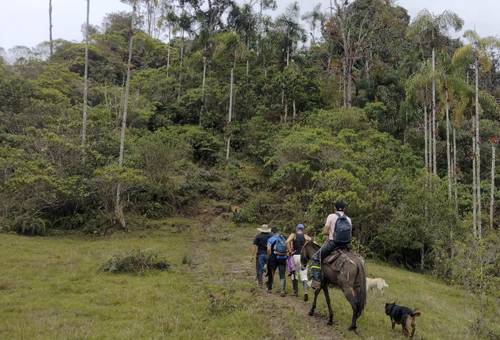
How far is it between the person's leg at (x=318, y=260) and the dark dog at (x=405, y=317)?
1.85m

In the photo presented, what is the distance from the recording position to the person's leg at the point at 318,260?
9578 mm

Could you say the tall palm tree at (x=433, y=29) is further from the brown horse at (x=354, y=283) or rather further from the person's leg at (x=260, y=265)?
the brown horse at (x=354, y=283)

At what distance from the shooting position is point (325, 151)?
25859mm

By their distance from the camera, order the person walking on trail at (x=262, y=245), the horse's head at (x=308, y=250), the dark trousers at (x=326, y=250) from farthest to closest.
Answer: the person walking on trail at (x=262, y=245), the horse's head at (x=308, y=250), the dark trousers at (x=326, y=250)

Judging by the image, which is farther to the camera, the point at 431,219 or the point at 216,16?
the point at 216,16

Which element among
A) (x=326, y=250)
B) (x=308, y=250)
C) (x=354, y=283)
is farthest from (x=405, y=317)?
(x=308, y=250)

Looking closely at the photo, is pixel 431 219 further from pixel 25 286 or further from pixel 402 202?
pixel 25 286

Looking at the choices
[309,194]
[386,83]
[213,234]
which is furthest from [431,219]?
[386,83]

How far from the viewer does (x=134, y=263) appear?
14.7 m

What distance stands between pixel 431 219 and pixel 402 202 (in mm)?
1789

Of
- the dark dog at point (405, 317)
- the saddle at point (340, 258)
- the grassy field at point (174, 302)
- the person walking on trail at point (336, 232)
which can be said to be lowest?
the grassy field at point (174, 302)

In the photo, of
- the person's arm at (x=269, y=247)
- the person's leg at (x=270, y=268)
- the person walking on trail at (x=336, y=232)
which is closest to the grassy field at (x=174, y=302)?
the person's leg at (x=270, y=268)

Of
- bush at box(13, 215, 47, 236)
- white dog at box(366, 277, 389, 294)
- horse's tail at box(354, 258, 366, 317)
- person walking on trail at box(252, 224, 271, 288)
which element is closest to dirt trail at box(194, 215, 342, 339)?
person walking on trail at box(252, 224, 271, 288)

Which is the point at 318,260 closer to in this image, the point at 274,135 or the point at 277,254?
the point at 277,254
